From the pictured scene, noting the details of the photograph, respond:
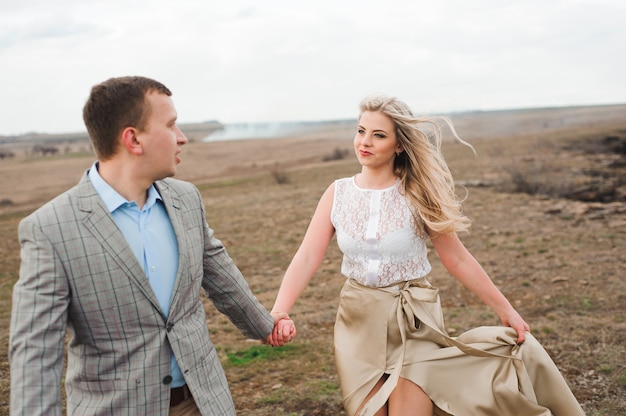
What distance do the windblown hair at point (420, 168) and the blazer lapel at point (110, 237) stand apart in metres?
1.70

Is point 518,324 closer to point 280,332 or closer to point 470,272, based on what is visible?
point 470,272

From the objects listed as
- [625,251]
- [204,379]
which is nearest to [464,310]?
[625,251]

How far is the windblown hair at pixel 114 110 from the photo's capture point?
240cm

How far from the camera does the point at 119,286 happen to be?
232cm

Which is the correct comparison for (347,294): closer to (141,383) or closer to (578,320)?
(141,383)

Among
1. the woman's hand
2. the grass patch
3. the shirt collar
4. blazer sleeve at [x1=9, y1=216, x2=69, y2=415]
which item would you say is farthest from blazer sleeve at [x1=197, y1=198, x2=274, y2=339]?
the grass patch

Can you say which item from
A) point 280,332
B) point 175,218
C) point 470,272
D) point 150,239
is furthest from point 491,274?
point 150,239

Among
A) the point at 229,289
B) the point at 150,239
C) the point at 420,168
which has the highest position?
the point at 420,168

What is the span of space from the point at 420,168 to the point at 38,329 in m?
2.27

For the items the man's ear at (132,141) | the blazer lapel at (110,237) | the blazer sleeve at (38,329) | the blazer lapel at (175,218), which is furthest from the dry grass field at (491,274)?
the blazer sleeve at (38,329)

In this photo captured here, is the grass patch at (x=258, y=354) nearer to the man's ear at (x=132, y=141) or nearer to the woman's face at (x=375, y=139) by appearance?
the woman's face at (x=375, y=139)

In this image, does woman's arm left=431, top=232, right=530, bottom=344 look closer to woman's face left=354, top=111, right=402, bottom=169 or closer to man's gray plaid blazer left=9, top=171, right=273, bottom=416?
woman's face left=354, top=111, right=402, bottom=169

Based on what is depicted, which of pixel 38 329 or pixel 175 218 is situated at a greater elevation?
pixel 175 218

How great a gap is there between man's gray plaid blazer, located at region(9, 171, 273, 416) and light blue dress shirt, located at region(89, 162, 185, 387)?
0.04 meters
